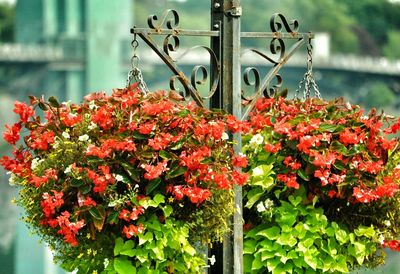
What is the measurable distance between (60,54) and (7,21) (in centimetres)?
1006

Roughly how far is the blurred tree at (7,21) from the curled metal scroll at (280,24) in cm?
3220

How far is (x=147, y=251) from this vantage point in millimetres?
3930

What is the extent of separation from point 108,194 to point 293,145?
2.75 ft

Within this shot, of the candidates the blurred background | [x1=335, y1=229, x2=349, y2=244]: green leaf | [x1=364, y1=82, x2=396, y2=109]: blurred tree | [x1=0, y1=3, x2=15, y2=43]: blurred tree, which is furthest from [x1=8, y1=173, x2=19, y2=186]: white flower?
[x1=364, y1=82, x2=396, y2=109]: blurred tree

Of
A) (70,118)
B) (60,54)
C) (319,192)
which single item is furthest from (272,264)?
(60,54)

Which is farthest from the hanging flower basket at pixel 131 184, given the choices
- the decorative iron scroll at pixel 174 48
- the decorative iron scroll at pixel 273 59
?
the decorative iron scroll at pixel 273 59

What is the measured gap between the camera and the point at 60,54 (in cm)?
3036

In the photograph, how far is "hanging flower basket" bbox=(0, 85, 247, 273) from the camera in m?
3.86

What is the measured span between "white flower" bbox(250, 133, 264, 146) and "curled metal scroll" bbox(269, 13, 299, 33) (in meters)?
0.60

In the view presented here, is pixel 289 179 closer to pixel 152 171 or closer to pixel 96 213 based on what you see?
pixel 152 171

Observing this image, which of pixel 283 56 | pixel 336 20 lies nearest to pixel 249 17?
pixel 336 20

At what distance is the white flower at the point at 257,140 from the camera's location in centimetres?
438

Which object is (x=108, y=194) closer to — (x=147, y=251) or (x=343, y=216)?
(x=147, y=251)

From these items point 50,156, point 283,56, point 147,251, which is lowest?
point 147,251
